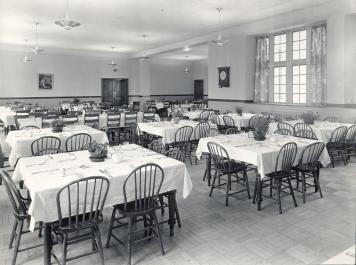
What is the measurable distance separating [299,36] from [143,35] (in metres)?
5.63

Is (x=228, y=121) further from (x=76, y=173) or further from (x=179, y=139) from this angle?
(x=76, y=173)

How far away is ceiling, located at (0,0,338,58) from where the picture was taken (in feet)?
26.5

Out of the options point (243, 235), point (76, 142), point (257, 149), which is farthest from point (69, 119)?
point (243, 235)

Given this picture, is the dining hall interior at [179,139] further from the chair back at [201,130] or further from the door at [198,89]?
the door at [198,89]

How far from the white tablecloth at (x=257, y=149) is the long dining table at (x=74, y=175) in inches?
44.0

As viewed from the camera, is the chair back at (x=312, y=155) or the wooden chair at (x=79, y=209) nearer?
the wooden chair at (x=79, y=209)

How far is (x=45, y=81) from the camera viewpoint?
1570 centimetres

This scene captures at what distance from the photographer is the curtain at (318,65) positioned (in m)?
8.94

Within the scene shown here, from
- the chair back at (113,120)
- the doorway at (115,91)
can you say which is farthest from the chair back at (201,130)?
the doorway at (115,91)

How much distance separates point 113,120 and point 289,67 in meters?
5.55

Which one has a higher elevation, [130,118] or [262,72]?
[262,72]

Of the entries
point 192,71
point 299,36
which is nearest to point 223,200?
point 299,36

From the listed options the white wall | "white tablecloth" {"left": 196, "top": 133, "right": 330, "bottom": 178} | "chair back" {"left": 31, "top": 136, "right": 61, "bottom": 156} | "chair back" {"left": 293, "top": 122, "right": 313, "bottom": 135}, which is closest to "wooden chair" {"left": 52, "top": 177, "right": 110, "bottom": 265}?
"white tablecloth" {"left": 196, "top": 133, "right": 330, "bottom": 178}

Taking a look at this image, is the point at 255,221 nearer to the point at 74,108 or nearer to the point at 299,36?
the point at 299,36
